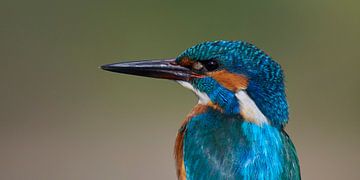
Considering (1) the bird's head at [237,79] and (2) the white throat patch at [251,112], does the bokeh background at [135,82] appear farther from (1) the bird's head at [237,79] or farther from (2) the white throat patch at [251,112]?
(2) the white throat patch at [251,112]

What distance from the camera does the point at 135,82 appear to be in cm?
834

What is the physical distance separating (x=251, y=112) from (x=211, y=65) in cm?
28

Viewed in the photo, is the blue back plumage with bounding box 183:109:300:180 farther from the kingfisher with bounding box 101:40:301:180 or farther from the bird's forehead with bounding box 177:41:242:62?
the bird's forehead with bounding box 177:41:242:62

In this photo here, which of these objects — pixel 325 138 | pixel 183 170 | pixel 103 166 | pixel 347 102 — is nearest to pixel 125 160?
pixel 103 166

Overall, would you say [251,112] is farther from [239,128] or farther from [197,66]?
[197,66]

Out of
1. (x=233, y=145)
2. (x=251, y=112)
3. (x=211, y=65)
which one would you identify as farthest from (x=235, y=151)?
(x=211, y=65)

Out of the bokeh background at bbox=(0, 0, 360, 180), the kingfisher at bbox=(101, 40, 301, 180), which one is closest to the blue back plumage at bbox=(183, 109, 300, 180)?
the kingfisher at bbox=(101, 40, 301, 180)

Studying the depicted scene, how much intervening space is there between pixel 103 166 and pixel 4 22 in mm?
2616

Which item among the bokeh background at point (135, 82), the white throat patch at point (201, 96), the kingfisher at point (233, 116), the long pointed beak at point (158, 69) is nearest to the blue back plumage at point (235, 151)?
the kingfisher at point (233, 116)

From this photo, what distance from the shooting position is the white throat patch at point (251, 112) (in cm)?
379

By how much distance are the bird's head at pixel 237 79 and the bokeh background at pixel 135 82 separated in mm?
2869

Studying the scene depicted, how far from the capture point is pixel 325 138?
7766 mm

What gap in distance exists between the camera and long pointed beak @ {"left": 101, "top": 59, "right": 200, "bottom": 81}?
4004 mm

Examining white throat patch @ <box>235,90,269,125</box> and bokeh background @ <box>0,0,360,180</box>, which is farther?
bokeh background @ <box>0,0,360,180</box>
